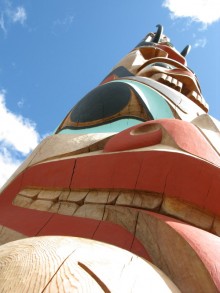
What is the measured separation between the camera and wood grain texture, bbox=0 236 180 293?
0.76 meters

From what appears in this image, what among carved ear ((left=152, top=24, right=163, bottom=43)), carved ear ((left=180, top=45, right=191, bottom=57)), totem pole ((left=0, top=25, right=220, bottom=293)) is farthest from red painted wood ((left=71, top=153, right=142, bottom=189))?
carved ear ((left=180, top=45, right=191, bottom=57))

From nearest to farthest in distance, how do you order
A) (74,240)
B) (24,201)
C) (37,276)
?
(37,276)
(74,240)
(24,201)

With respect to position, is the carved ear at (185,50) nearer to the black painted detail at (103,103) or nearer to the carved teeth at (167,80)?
the carved teeth at (167,80)

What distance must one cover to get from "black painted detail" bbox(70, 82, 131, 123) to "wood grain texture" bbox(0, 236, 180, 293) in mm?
1898

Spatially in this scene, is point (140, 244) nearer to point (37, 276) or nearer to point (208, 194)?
point (208, 194)

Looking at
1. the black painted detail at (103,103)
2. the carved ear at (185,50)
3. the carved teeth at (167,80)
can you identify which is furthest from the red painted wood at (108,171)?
the carved ear at (185,50)

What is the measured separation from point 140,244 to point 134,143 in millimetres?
666

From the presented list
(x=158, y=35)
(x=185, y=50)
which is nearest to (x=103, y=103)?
(x=158, y=35)

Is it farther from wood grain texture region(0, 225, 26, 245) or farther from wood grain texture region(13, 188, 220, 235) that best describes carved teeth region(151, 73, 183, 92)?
wood grain texture region(0, 225, 26, 245)

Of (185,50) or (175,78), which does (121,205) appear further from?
(185,50)

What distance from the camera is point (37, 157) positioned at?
2.29 m

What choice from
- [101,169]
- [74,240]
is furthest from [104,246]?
[101,169]

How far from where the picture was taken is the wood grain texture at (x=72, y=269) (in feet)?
2.48

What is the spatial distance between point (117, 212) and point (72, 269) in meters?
0.67
